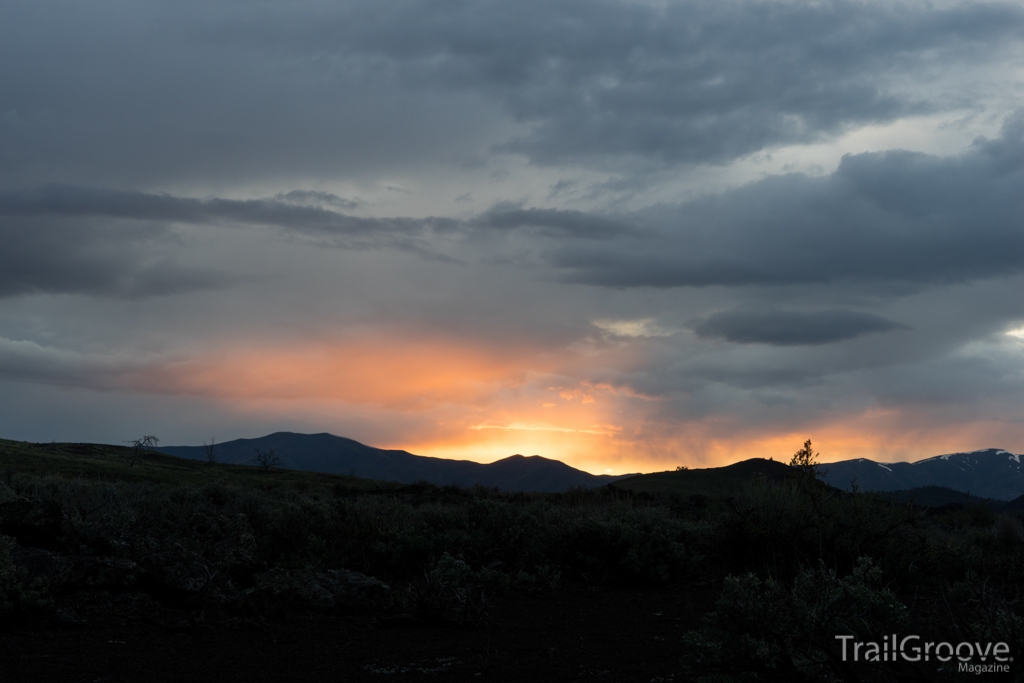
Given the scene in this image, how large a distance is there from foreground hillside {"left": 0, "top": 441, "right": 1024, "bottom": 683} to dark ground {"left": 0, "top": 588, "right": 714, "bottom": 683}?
4cm

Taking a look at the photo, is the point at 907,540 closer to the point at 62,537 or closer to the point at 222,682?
the point at 222,682

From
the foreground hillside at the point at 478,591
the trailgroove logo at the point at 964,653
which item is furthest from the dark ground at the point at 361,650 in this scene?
the trailgroove logo at the point at 964,653

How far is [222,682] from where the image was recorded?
6.88 meters

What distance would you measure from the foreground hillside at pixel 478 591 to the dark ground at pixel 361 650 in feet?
0.13

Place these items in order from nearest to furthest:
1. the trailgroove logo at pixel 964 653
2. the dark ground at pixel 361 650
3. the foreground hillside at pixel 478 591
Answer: the trailgroove logo at pixel 964 653 → the foreground hillside at pixel 478 591 → the dark ground at pixel 361 650

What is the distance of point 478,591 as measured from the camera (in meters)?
11.4

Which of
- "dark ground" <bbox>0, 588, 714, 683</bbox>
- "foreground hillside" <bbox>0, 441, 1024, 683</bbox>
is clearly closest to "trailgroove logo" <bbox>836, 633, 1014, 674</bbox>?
"foreground hillside" <bbox>0, 441, 1024, 683</bbox>

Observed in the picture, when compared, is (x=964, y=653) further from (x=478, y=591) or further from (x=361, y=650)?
(x=478, y=591)

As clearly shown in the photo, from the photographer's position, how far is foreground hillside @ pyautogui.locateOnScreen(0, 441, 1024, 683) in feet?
17.4

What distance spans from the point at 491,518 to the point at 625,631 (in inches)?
219

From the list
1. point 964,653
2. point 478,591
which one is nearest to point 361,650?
point 478,591

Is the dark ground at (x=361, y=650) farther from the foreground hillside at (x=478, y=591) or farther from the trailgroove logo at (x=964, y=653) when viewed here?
the trailgroove logo at (x=964, y=653)

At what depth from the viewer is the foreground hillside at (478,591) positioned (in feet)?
17.4

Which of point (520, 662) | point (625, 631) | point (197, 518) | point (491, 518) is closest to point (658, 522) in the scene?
point (491, 518)
